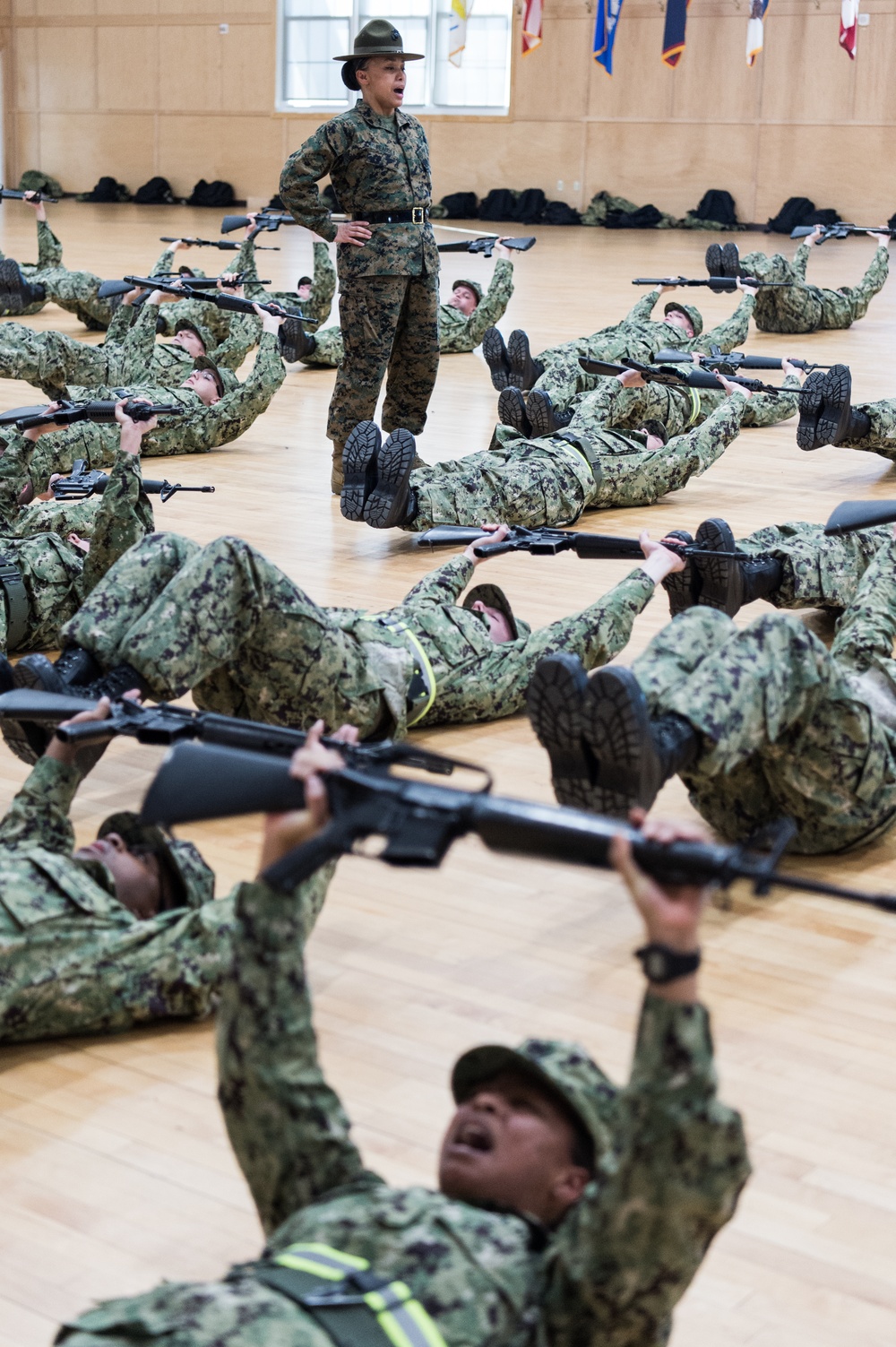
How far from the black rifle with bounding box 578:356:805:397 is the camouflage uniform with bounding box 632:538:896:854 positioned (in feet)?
9.42

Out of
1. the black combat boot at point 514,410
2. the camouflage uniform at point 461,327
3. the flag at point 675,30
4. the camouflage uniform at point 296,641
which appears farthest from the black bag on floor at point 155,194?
the camouflage uniform at point 296,641

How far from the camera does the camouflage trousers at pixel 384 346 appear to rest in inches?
245

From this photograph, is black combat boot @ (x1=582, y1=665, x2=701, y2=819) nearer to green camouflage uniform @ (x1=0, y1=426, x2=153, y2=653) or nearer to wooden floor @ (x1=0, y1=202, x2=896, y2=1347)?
wooden floor @ (x1=0, y1=202, x2=896, y2=1347)

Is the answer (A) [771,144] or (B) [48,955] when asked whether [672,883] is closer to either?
(B) [48,955]

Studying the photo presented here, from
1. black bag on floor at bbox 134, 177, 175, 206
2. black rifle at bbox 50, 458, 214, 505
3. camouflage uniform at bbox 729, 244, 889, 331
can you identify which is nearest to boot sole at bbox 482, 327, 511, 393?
black rifle at bbox 50, 458, 214, 505

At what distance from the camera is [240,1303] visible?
5.15 ft

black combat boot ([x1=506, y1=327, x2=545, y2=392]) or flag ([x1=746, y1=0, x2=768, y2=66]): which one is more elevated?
flag ([x1=746, y1=0, x2=768, y2=66])

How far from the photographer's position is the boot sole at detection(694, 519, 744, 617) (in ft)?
13.7

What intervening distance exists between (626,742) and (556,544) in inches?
58.0

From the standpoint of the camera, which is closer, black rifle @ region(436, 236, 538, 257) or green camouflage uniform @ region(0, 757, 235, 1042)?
green camouflage uniform @ region(0, 757, 235, 1042)

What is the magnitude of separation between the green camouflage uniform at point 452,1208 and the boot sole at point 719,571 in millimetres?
2571

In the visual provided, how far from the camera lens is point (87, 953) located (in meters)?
2.60

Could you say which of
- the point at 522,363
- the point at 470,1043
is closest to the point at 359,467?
the point at 522,363

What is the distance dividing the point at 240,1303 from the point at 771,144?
53.8ft
